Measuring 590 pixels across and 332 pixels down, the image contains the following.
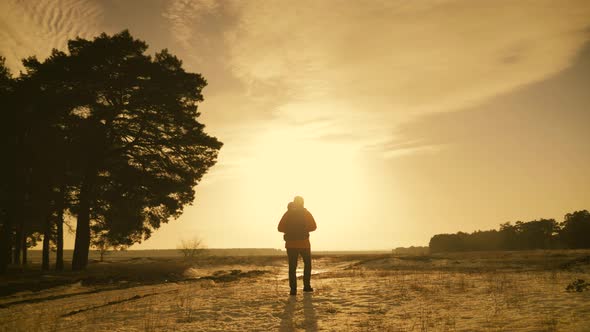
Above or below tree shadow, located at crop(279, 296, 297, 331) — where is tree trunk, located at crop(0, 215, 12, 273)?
above

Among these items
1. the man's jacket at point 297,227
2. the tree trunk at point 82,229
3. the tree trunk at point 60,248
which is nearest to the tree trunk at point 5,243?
the tree trunk at point 60,248

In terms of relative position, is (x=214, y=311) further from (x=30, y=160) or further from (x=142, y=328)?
(x=30, y=160)

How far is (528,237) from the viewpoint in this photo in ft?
Answer: 232

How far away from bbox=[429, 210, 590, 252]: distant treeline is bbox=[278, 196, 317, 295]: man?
2567 inches

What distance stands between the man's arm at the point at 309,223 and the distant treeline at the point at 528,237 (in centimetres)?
6508

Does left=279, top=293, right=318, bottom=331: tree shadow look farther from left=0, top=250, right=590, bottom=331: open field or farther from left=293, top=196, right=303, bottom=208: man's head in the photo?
left=293, top=196, right=303, bottom=208: man's head

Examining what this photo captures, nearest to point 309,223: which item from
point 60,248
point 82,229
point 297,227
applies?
point 297,227

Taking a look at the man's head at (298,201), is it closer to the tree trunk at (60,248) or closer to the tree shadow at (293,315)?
the tree shadow at (293,315)

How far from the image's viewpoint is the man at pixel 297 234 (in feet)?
31.3

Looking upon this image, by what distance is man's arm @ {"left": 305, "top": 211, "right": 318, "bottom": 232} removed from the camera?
384 inches

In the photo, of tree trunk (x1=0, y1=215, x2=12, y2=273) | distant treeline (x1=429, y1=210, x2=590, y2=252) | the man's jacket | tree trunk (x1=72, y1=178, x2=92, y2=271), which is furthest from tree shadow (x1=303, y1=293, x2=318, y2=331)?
distant treeline (x1=429, y1=210, x2=590, y2=252)

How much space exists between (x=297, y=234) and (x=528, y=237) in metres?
74.9

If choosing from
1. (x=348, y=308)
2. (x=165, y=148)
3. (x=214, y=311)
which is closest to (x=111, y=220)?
(x=165, y=148)

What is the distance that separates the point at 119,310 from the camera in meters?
8.30
